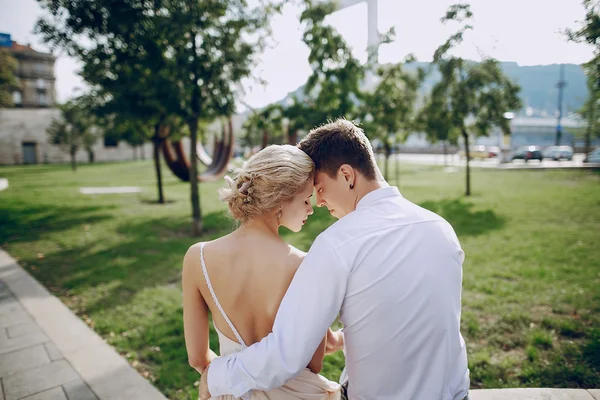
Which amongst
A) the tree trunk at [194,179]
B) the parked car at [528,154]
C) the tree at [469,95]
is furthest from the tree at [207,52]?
the parked car at [528,154]

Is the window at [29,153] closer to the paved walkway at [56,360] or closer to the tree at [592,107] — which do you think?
the paved walkway at [56,360]

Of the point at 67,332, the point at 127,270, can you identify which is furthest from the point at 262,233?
the point at 127,270

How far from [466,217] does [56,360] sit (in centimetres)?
1046

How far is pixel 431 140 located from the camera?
1688 cm

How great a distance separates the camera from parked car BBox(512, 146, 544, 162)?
119ft

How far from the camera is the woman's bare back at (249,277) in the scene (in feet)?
5.61

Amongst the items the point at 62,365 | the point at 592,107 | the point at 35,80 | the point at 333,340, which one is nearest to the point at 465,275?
the point at 592,107

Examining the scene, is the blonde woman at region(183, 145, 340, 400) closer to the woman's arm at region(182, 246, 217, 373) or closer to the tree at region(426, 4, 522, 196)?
the woman's arm at region(182, 246, 217, 373)

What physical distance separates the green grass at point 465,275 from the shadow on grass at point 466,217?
0.04 meters

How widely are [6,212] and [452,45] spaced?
17454mm

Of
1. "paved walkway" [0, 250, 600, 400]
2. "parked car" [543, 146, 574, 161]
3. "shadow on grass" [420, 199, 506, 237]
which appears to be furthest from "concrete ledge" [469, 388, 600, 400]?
"parked car" [543, 146, 574, 161]

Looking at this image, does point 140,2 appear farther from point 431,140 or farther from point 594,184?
point 594,184

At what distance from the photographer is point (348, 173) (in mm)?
1809

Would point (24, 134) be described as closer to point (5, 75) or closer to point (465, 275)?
point (5, 75)
